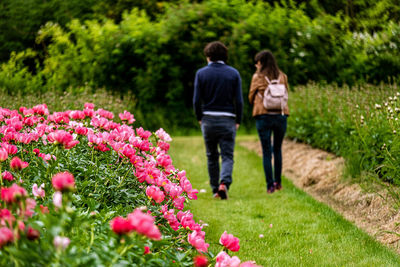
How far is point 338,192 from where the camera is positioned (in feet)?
17.4

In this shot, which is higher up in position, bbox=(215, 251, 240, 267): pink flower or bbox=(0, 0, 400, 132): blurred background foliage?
bbox=(215, 251, 240, 267): pink flower

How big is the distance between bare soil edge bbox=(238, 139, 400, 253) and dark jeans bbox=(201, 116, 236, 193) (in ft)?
3.71

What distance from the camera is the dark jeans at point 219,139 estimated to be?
5.29 metres

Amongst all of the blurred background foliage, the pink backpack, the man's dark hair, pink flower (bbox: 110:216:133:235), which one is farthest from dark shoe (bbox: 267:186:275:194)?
the blurred background foliage

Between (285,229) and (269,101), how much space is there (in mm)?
1722

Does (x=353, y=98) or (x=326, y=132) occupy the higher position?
(x=353, y=98)

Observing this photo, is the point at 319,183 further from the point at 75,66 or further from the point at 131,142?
the point at 75,66

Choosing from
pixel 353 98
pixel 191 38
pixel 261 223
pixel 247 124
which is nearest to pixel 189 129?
pixel 247 124

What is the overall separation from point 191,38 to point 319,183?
7579mm

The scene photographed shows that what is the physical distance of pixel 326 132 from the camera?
23.2 ft

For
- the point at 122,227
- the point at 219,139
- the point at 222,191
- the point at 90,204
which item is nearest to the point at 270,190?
the point at 222,191

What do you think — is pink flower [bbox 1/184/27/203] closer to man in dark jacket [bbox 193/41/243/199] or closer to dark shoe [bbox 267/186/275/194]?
man in dark jacket [bbox 193/41/243/199]

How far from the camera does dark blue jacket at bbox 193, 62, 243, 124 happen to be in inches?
207

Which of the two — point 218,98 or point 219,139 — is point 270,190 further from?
point 218,98
